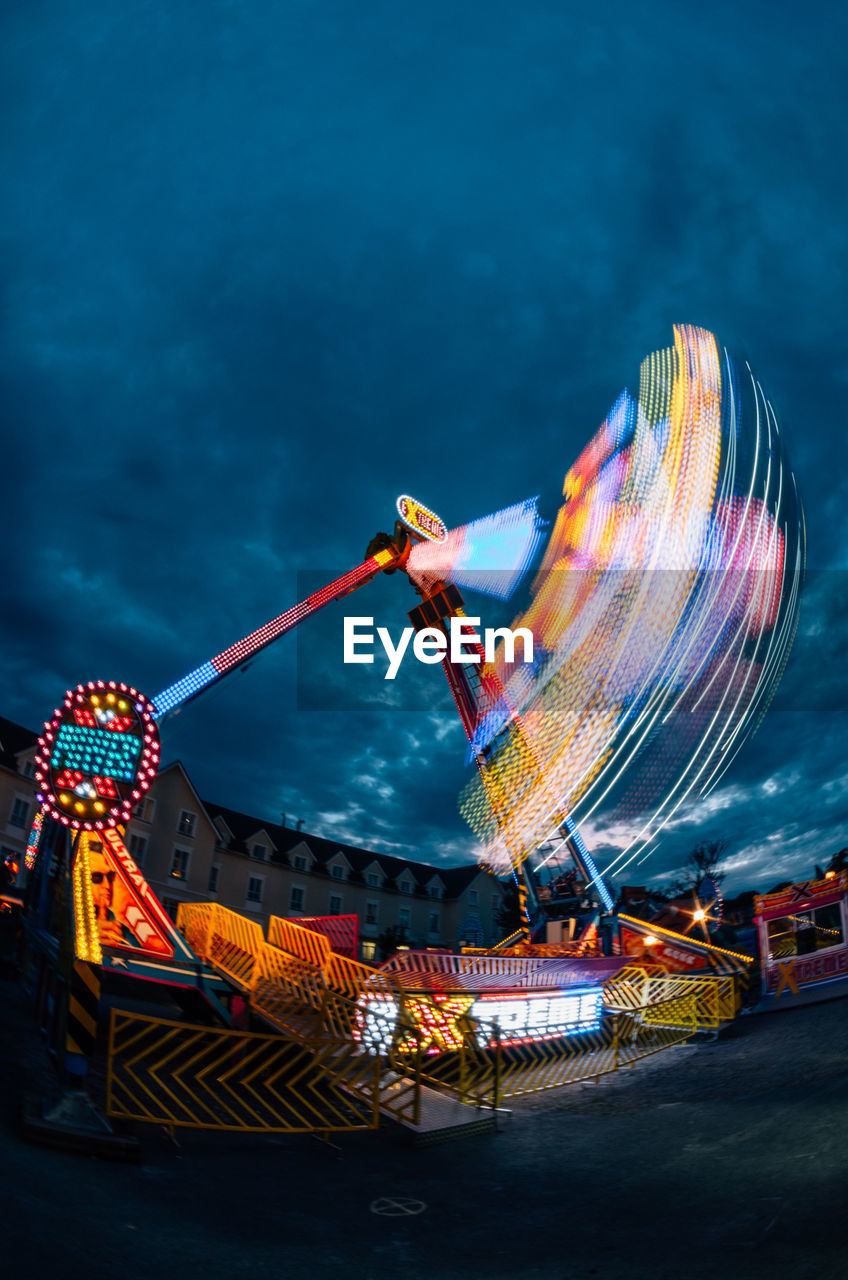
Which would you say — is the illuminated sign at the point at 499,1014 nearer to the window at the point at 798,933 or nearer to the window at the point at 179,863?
the window at the point at 798,933

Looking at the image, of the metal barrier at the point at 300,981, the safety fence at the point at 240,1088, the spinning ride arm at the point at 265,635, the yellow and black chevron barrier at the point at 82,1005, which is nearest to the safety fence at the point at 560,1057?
the metal barrier at the point at 300,981

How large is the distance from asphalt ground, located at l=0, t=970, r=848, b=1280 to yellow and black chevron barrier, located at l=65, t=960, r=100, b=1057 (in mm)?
868

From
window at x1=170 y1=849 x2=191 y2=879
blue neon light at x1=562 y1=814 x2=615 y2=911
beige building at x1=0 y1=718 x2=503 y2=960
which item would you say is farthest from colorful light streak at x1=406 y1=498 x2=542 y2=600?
window at x1=170 y1=849 x2=191 y2=879

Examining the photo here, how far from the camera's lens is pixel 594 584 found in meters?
23.4

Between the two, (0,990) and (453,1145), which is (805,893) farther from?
(0,990)

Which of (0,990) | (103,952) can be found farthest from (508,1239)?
(0,990)

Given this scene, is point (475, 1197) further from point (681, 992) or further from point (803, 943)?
point (803, 943)

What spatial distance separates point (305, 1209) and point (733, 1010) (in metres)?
14.0

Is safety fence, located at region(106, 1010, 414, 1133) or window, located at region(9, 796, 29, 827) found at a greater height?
window, located at region(9, 796, 29, 827)

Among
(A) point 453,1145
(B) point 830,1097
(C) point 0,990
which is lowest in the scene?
(A) point 453,1145

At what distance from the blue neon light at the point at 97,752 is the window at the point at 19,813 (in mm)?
23894

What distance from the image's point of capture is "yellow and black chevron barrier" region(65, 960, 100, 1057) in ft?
28.7

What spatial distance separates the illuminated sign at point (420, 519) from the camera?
32.5 metres

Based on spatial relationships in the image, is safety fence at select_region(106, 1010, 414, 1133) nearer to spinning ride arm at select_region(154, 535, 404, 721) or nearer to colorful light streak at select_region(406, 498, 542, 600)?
spinning ride arm at select_region(154, 535, 404, 721)
